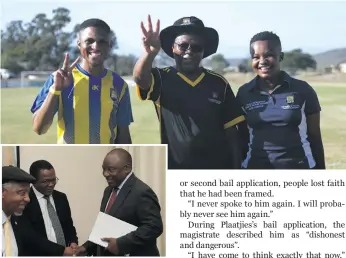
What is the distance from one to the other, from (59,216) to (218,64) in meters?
1.62

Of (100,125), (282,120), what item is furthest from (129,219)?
(282,120)

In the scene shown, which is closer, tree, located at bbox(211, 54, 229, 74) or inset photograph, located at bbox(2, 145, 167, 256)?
inset photograph, located at bbox(2, 145, 167, 256)

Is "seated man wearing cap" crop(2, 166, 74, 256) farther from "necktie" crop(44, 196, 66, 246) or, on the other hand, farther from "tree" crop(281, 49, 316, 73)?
"tree" crop(281, 49, 316, 73)

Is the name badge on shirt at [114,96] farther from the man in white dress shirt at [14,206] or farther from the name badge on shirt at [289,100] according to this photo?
the name badge on shirt at [289,100]

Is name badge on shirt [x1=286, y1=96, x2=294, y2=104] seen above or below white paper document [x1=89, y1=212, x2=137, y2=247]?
above

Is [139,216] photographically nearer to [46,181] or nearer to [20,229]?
[46,181]

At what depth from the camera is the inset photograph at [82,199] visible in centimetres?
448

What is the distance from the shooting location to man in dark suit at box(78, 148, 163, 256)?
4.47 m

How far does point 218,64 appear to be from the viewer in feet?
15.2

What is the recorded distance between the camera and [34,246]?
15.0ft

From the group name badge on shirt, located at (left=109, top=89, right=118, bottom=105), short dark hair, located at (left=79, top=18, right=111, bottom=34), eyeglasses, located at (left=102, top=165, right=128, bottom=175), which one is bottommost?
eyeglasses, located at (left=102, top=165, right=128, bottom=175)

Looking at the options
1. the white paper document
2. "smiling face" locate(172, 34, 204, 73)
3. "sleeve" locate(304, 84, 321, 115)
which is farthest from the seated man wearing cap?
"sleeve" locate(304, 84, 321, 115)

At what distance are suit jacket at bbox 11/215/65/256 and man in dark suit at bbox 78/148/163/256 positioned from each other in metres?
0.23

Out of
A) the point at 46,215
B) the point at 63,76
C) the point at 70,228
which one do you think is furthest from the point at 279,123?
the point at 46,215
